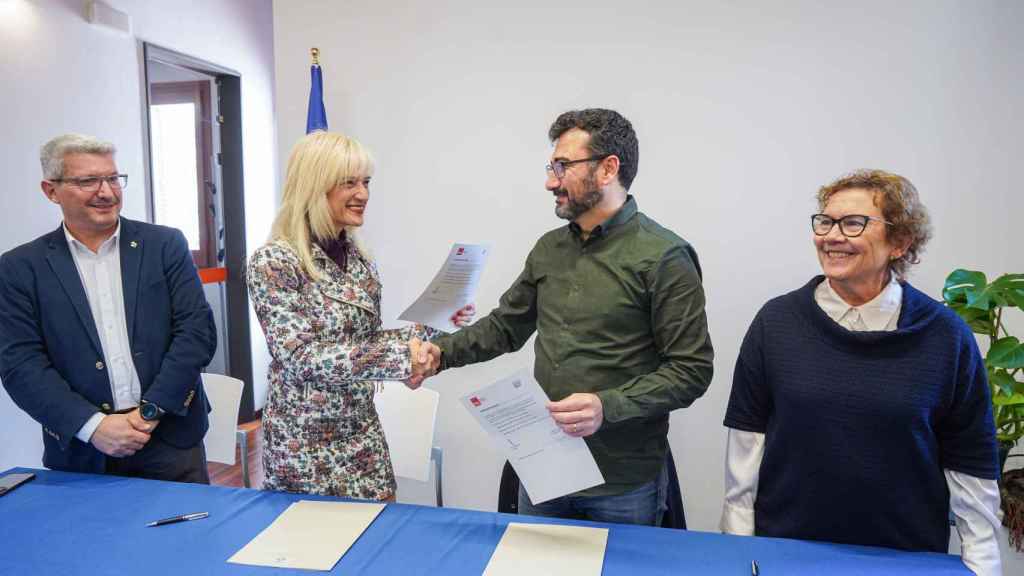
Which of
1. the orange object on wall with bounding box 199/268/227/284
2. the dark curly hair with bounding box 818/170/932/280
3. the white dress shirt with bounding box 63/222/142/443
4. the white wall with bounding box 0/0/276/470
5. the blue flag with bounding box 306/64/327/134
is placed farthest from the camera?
the orange object on wall with bounding box 199/268/227/284

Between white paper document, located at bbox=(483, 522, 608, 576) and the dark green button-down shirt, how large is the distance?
236 mm

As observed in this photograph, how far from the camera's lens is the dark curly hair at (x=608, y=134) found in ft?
5.71

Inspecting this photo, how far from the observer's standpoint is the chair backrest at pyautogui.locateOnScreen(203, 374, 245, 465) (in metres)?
2.47

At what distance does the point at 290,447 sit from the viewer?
178cm

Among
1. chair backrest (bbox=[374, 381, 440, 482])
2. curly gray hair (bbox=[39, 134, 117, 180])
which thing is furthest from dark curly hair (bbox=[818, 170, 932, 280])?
curly gray hair (bbox=[39, 134, 117, 180])

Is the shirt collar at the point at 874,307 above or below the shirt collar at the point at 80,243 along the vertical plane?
below

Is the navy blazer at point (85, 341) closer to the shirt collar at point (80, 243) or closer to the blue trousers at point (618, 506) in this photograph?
the shirt collar at point (80, 243)

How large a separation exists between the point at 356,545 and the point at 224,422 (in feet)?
4.16

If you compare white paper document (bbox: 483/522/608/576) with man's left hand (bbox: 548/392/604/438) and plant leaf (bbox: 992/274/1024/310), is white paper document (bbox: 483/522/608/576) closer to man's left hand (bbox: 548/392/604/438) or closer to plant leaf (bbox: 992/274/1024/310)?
→ man's left hand (bbox: 548/392/604/438)

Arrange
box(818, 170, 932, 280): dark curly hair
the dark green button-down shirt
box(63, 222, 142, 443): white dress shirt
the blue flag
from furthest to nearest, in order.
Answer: the blue flag < box(63, 222, 142, 443): white dress shirt < the dark green button-down shirt < box(818, 170, 932, 280): dark curly hair

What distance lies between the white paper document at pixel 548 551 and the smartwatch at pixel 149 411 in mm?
1198

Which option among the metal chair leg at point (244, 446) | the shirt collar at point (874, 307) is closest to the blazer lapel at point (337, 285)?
the metal chair leg at point (244, 446)

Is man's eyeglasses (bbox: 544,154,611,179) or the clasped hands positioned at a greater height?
man's eyeglasses (bbox: 544,154,611,179)

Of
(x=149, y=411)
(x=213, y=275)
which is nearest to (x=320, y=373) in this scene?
(x=149, y=411)
